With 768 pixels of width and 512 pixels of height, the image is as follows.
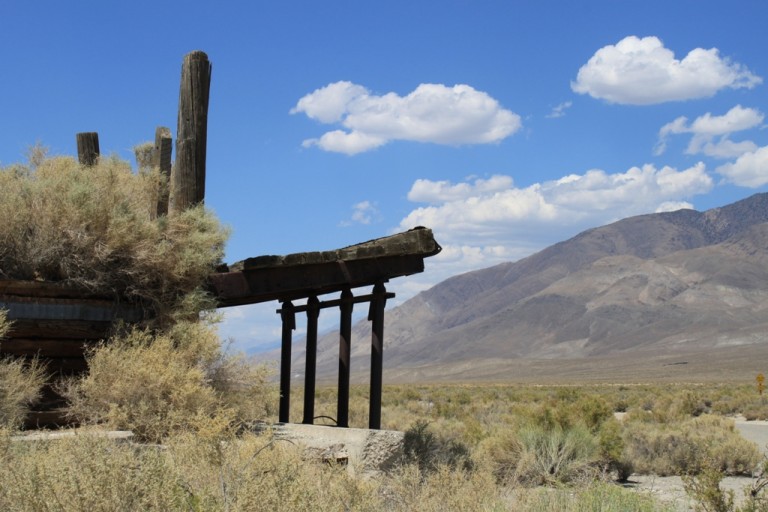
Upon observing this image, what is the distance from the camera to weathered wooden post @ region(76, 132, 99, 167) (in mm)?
12078

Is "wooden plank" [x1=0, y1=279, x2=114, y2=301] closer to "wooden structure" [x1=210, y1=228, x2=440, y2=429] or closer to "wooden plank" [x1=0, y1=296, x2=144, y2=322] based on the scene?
"wooden plank" [x1=0, y1=296, x2=144, y2=322]

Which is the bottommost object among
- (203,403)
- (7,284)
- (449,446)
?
(449,446)

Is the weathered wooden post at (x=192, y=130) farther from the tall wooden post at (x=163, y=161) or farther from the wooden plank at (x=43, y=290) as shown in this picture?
the wooden plank at (x=43, y=290)

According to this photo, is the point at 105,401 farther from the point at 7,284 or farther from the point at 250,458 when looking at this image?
the point at 250,458

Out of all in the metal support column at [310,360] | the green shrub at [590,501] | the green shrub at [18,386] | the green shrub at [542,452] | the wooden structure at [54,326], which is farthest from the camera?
the green shrub at [542,452]

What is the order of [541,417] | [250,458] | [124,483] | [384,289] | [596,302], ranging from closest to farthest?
A: [124,483] < [250,458] < [384,289] < [541,417] < [596,302]

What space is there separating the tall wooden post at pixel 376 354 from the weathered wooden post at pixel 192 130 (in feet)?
8.62

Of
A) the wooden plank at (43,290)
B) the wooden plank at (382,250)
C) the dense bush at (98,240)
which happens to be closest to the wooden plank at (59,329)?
the wooden plank at (43,290)

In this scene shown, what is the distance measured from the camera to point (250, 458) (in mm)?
5625

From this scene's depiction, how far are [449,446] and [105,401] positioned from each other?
184 inches

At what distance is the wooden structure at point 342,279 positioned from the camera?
1029 centimetres

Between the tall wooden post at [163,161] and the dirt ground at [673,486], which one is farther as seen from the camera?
the tall wooden post at [163,161]

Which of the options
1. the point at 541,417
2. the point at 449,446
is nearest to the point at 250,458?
the point at 449,446

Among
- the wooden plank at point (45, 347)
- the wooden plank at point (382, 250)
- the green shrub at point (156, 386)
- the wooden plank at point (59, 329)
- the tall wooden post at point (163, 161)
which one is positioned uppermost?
the tall wooden post at point (163, 161)
